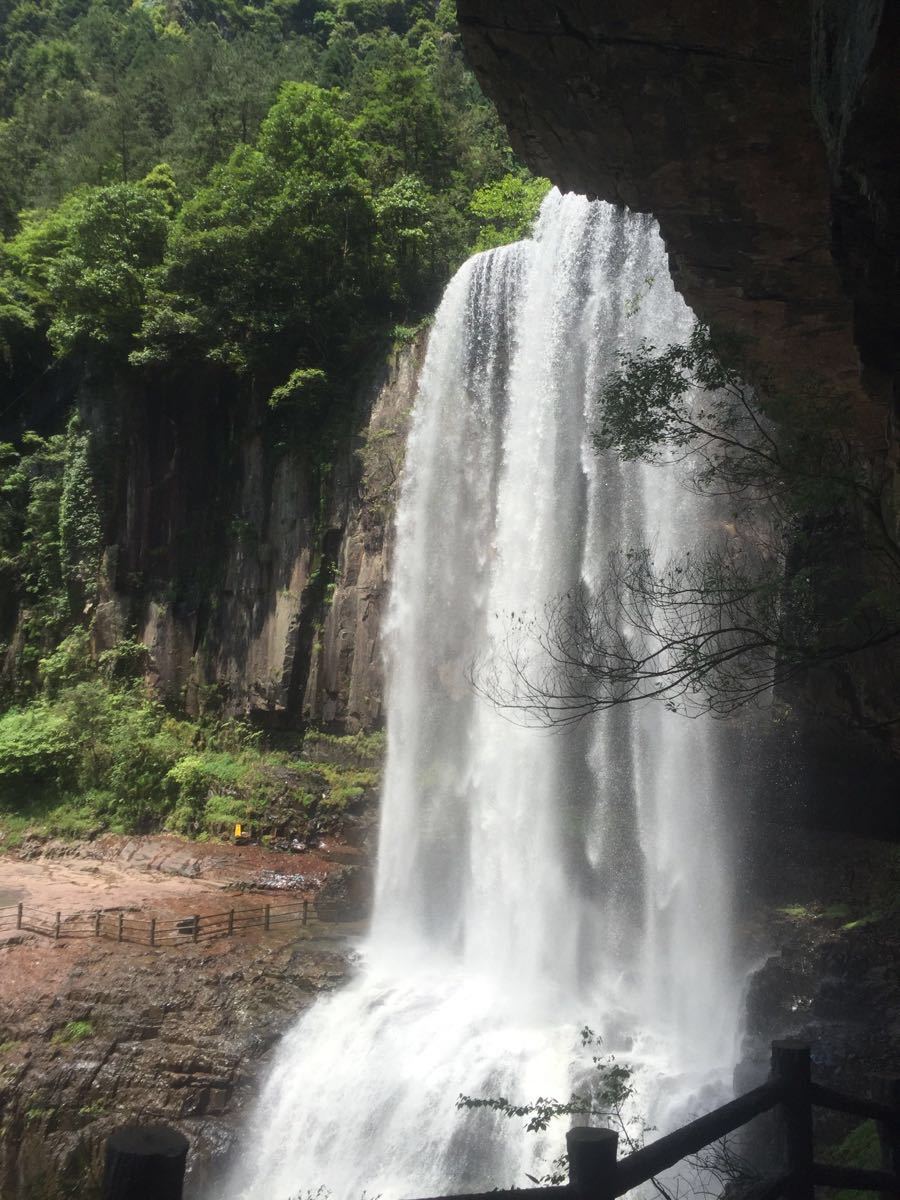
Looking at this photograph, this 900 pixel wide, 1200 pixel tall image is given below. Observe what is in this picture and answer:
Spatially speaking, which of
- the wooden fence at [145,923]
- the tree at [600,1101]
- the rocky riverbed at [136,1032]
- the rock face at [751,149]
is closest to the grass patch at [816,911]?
the tree at [600,1101]

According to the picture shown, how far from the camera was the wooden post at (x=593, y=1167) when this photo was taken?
3.13 m

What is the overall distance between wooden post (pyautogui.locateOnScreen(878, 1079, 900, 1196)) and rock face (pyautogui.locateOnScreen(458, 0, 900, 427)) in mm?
3828

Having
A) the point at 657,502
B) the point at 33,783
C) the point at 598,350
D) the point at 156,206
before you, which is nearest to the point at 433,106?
the point at 156,206

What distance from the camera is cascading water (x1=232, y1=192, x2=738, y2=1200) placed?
1157 cm

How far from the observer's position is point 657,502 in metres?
16.0

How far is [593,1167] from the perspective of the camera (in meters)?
3.13

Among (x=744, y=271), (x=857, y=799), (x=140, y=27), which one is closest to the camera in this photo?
(x=744, y=271)

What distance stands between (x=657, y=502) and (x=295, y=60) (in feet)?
98.4

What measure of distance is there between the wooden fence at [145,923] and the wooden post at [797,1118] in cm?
1210

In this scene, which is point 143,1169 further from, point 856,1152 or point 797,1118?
point 856,1152

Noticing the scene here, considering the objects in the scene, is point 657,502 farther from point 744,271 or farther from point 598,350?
point 744,271

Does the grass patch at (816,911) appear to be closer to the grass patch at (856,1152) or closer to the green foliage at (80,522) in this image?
the grass patch at (856,1152)

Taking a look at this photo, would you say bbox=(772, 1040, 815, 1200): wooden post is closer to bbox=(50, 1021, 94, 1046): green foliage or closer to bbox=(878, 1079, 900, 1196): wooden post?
bbox=(878, 1079, 900, 1196): wooden post

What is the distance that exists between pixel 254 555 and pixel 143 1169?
68.4 feet
